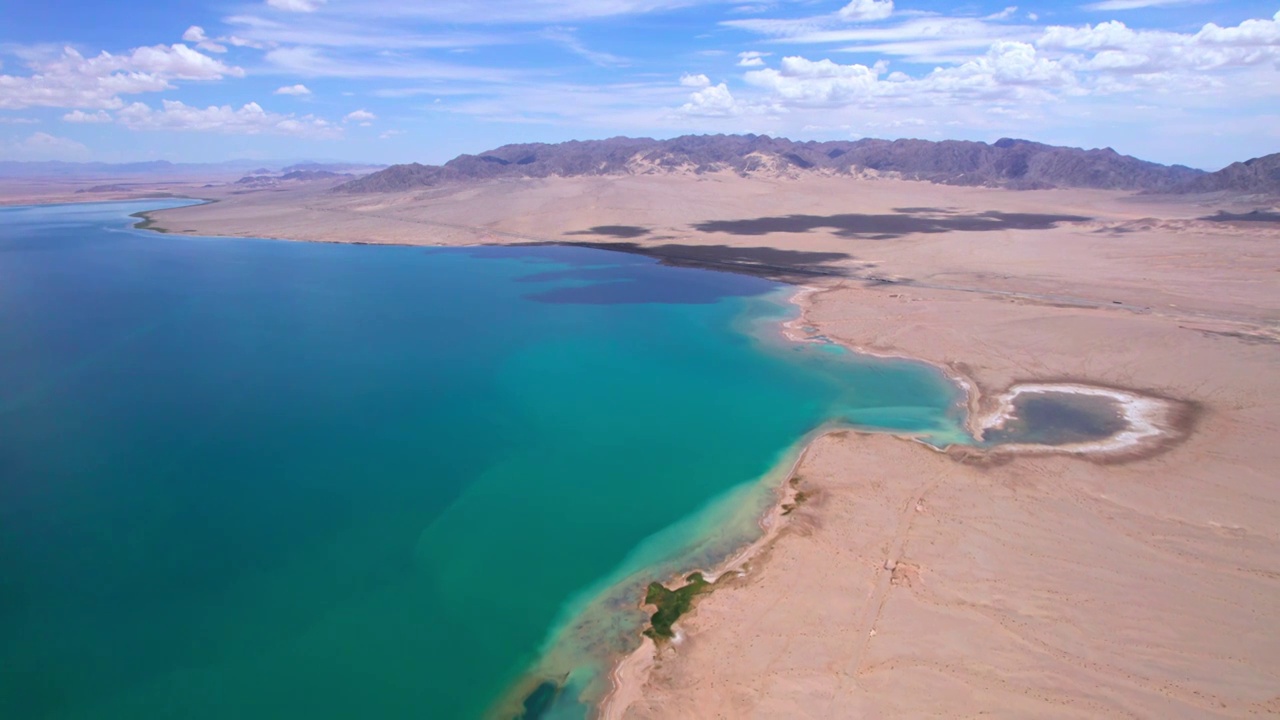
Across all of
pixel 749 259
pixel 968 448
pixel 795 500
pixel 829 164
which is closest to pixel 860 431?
pixel 968 448

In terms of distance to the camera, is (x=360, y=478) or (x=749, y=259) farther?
(x=749, y=259)

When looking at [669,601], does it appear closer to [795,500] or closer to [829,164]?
[795,500]

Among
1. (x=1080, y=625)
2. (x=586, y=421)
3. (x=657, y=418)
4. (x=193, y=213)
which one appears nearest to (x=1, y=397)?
(x=586, y=421)

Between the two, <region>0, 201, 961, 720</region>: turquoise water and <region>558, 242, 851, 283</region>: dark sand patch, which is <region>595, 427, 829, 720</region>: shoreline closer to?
<region>0, 201, 961, 720</region>: turquoise water

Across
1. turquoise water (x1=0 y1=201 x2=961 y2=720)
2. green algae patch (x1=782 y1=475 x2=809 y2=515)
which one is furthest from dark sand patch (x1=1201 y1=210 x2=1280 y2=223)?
green algae patch (x1=782 y1=475 x2=809 y2=515)

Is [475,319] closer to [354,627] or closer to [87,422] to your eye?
[87,422]
